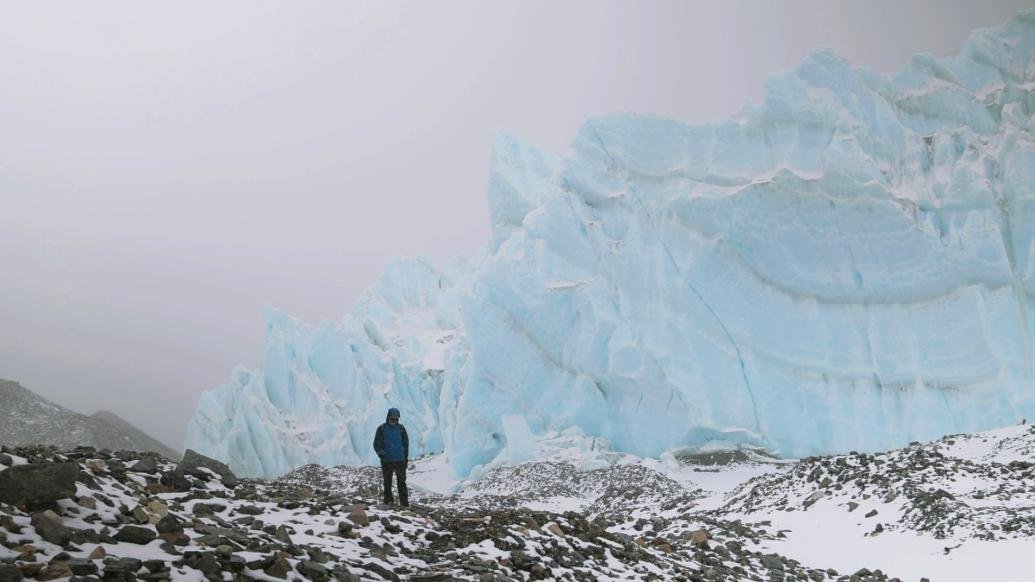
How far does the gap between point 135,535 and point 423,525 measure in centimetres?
333

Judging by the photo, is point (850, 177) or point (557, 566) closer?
point (557, 566)

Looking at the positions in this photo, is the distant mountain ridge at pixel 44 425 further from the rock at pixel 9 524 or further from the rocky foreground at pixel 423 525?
the rock at pixel 9 524

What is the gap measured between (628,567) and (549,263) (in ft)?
84.3

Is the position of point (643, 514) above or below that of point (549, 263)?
below

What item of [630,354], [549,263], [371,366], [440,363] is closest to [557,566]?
[630,354]

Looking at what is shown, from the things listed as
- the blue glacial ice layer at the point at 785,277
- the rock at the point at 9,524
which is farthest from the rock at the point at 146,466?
the blue glacial ice layer at the point at 785,277

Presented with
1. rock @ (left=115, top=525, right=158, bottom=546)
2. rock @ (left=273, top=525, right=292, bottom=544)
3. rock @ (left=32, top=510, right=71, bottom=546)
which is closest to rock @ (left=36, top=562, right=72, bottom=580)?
rock @ (left=32, top=510, right=71, bottom=546)

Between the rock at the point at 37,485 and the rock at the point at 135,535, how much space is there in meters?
0.61

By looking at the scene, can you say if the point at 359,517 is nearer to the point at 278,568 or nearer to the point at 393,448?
the point at 278,568

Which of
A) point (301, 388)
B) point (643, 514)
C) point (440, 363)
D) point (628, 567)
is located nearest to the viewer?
point (628, 567)

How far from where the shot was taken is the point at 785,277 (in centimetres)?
3080

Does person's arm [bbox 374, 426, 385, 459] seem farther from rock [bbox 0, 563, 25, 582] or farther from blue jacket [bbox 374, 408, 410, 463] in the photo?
rock [bbox 0, 563, 25, 582]

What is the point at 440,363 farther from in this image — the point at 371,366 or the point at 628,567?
the point at 628,567

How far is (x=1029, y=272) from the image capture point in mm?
30547
